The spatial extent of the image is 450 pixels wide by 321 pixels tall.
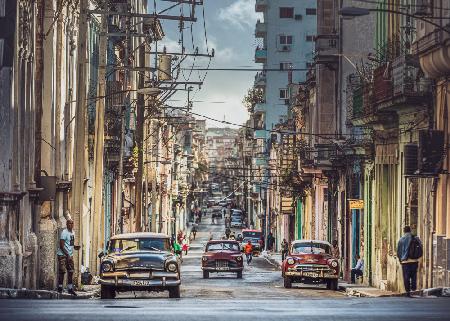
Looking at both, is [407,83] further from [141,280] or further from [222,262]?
[222,262]

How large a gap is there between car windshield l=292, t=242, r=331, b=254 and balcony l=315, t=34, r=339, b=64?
19.1m

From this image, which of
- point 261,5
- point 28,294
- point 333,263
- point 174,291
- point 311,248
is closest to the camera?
point 28,294

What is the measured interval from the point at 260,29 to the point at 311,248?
94.0 m

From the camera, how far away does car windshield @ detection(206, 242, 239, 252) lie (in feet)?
204

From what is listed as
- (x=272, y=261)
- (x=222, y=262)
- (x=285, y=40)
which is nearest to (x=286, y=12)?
(x=285, y=40)

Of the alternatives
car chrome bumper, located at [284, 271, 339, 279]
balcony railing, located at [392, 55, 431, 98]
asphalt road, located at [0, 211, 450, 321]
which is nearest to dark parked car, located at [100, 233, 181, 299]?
balcony railing, located at [392, 55, 431, 98]

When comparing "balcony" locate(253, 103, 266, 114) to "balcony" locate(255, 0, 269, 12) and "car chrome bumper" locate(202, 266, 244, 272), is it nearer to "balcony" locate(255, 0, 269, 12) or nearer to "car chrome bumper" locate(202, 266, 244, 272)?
"balcony" locate(255, 0, 269, 12)

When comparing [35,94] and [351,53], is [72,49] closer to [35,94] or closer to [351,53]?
[35,94]

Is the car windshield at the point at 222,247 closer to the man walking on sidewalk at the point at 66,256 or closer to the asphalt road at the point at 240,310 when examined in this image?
the man walking on sidewalk at the point at 66,256

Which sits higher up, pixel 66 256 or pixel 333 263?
pixel 66 256

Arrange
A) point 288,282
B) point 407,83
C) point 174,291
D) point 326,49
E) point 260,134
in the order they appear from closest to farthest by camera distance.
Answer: point 174,291, point 407,83, point 288,282, point 326,49, point 260,134

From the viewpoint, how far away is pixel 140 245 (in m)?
36.1

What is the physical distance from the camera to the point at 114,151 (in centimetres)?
6191

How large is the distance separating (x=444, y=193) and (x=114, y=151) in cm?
2781
